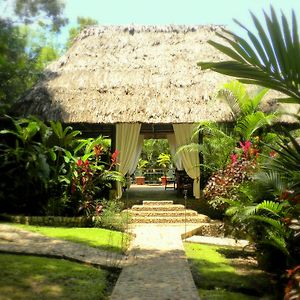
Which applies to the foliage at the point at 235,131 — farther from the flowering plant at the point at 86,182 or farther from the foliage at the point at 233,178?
the flowering plant at the point at 86,182

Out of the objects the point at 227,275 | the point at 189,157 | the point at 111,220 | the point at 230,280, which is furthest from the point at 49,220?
the point at 230,280

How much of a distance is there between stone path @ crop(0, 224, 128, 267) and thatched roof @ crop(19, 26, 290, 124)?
405cm

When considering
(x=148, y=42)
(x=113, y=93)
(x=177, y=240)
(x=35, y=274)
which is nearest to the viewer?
(x=35, y=274)

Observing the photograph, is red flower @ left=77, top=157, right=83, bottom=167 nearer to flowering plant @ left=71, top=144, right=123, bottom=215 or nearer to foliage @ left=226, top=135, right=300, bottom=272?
flowering plant @ left=71, top=144, right=123, bottom=215

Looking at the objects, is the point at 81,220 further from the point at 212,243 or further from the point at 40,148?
the point at 212,243

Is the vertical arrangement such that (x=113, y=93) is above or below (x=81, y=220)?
above

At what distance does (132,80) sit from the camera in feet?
36.7

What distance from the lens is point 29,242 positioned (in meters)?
5.91

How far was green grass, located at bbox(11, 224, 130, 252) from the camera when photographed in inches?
247

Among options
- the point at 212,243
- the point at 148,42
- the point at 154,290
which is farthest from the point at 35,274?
the point at 148,42

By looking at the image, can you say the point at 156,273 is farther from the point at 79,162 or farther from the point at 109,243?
the point at 79,162

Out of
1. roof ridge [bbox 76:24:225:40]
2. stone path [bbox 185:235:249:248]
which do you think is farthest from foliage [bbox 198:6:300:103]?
roof ridge [bbox 76:24:225:40]

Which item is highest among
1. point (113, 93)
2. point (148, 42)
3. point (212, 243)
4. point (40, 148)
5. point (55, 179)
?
point (148, 42)

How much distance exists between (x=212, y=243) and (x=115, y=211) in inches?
88.5
